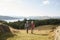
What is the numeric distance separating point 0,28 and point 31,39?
3488 mm

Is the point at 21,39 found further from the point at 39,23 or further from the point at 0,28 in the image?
the point at 39,23

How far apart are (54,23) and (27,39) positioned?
17.9 metres

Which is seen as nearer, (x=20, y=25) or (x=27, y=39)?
(x=27, y=39)

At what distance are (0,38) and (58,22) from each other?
18.6 metres

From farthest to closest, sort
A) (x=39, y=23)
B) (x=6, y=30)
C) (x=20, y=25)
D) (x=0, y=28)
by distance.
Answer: (x=39, y=23), (x=20, y=25), (x=6, y=30), (x=0, y=28)

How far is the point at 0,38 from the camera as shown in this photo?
11406 millimetres

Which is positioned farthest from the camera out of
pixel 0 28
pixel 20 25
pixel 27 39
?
pixel 20 25

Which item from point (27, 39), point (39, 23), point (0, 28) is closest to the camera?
point (27, 39)

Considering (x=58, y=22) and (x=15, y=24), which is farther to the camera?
(x=58, y=22)

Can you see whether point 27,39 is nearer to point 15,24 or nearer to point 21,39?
point 21,39

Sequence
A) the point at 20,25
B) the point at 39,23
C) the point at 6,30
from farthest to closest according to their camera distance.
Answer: the point at 39,23 < the point at 20,25 < the point at 6,30

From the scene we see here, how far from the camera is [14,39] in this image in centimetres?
1092

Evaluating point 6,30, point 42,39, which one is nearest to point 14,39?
point 42,39

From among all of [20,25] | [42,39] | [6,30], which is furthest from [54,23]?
[42,39]
